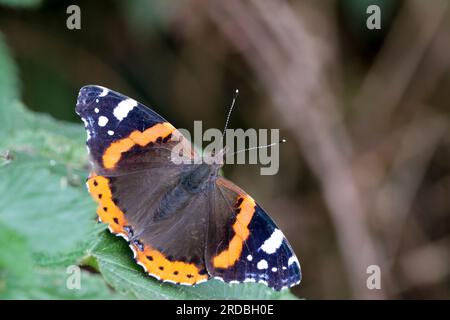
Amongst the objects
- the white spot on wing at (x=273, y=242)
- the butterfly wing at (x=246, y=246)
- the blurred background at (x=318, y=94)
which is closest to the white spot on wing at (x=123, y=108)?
the butterfly wing at (x=246, y=246)

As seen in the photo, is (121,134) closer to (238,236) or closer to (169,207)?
(169,207)

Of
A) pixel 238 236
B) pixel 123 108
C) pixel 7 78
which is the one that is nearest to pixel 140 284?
pixel 238 236

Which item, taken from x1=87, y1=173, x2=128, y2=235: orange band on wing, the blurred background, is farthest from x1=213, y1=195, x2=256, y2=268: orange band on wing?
the blurred background

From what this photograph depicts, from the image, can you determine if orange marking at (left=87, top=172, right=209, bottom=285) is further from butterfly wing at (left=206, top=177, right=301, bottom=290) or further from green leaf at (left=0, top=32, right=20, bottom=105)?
green leaf at (left=0, top=32, right=20, bottom=105)

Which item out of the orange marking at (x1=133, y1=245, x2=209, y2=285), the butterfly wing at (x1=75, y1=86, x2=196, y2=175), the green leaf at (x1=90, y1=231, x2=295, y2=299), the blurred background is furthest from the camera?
the blurred background

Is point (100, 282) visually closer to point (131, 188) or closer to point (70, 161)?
point (131, 188)

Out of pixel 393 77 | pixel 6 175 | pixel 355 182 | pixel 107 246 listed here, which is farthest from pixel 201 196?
pixel 393 77

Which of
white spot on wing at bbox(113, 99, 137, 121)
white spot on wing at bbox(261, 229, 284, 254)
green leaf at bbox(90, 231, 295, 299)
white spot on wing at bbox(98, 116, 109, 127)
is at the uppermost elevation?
white spot on wing at bbox(113, 99, 137, 121)
